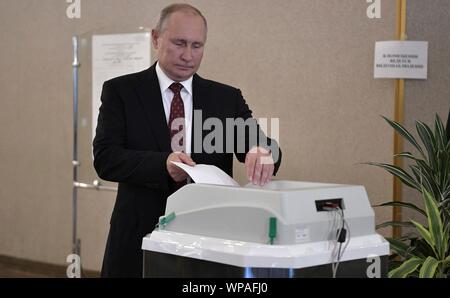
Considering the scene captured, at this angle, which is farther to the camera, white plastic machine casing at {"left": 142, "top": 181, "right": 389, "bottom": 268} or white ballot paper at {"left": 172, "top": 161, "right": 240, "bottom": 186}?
white ballot paper at {"left": 172, "top": 161, "right": 240, "bottom": 186}

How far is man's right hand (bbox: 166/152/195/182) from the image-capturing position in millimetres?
1599

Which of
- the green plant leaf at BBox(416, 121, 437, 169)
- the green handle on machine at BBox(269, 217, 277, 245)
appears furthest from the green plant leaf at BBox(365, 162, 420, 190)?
the green handle on machine at BBox(269, 217, 277, 245)

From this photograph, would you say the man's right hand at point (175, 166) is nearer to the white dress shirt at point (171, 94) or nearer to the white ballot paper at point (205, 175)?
the white ballot paper at point (205, 175)

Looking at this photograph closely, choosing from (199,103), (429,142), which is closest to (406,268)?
(429,142)

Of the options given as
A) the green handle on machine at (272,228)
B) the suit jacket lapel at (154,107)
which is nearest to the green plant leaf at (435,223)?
the suit jacket lapel at (154,107)

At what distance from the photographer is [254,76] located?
364cm

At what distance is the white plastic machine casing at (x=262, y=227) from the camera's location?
1.27 m

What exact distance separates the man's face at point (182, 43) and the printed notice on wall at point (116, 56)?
2151 mm

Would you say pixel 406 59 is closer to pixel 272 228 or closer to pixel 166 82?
pixel 166 82

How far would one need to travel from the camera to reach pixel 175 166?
5.32ft

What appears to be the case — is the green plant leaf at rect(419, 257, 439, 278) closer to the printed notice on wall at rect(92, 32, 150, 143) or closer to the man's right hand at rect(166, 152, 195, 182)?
the man's right hand at rect(166, 152, 195, 182)

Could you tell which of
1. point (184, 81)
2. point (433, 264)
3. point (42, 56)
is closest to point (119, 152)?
point (184, 81)

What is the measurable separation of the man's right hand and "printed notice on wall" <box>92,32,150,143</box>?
2498mm

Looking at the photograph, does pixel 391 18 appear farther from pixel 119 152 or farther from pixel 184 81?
pixel 119 152
